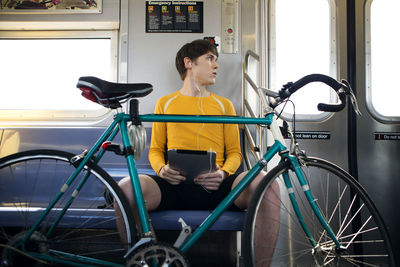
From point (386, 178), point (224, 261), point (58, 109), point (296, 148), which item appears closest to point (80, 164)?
point (296, 148)

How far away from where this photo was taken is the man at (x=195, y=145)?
2.12 metres

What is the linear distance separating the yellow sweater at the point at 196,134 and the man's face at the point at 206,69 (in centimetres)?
13

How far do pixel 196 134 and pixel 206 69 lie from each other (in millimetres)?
472

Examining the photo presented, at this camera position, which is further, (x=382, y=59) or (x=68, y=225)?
(x=382, y=59)

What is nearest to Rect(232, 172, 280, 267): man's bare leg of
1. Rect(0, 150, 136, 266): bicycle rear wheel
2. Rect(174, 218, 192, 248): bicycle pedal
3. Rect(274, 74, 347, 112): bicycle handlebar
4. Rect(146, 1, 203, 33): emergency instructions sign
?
Rect(174, 218, 192, 248): bicycle pedal

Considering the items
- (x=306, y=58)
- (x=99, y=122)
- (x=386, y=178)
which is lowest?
(x=386, y=178)

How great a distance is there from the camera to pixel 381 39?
10.8ft

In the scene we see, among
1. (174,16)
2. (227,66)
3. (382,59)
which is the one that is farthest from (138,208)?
(382,59)

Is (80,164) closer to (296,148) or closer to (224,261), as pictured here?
(296,148)

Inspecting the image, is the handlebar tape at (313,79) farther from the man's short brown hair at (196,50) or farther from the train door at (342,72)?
the train door at (342,72)

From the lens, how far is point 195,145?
241 cm

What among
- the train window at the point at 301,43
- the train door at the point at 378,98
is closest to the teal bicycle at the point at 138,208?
the train window at the point at 301,43

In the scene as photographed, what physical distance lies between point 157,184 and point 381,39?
2.47 meters

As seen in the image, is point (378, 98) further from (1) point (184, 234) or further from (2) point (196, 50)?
(1) point (184, 234)
